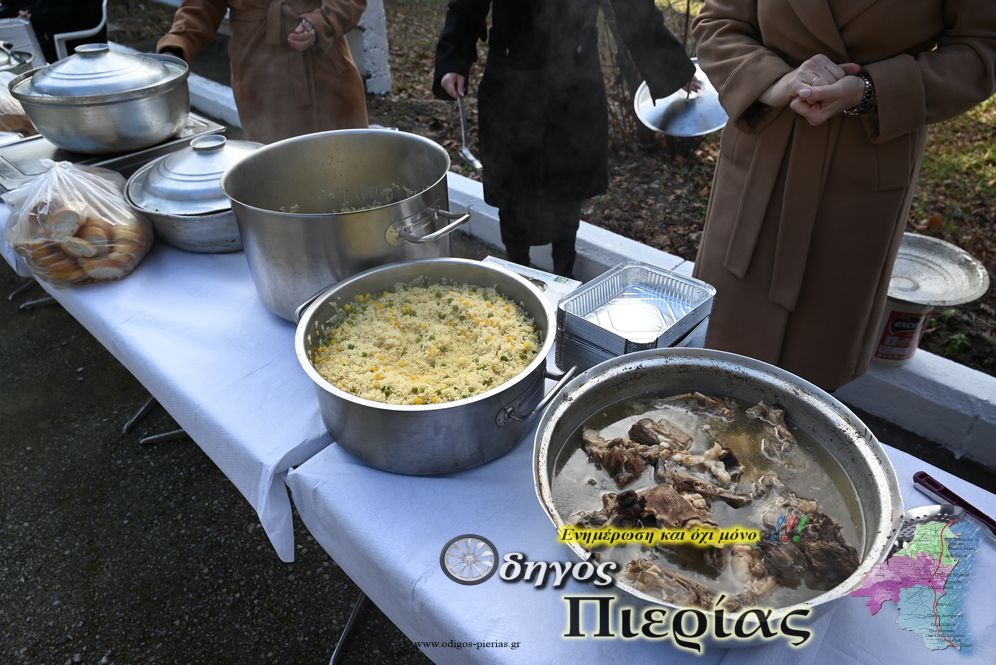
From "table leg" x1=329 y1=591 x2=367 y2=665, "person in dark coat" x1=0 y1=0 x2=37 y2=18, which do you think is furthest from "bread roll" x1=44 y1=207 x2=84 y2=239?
"person in dark coat" x1=0 y1=0 x2=37 y2=18

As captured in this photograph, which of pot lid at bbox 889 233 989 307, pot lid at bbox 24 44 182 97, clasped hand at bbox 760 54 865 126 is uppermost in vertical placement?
clasped hand at bbox 760 54 865 126

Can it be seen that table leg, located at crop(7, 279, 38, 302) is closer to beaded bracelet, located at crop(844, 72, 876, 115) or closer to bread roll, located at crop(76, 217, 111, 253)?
bread roll, located at crop(76, 217, 111, 253)

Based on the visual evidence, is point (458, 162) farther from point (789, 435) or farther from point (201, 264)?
point (789, 435)

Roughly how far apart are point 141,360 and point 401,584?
1.31 m

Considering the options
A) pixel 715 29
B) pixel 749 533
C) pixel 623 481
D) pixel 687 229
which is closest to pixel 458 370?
pixel 623 481

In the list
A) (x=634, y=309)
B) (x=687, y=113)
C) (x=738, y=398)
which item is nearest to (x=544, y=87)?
(x=687, y=113)

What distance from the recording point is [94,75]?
107 inches

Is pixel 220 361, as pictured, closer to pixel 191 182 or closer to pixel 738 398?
pixel 191 182

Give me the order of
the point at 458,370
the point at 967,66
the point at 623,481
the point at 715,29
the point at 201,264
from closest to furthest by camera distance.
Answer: the point at 623,481 < the point at 458,370 < the point at 967,66 < the point at 715,29 < the point at 201,264

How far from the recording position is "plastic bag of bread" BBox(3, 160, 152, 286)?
7.57ft

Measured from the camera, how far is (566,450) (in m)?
1.49

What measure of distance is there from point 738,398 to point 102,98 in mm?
2824

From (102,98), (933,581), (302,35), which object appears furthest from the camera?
(302,35)

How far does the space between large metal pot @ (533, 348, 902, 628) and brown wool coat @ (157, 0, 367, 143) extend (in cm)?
296
